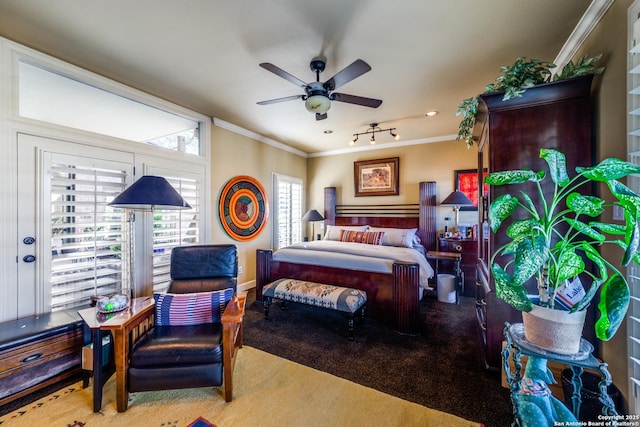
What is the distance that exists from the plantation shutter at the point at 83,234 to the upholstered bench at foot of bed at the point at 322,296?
1720mm

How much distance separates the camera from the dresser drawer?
179 cm

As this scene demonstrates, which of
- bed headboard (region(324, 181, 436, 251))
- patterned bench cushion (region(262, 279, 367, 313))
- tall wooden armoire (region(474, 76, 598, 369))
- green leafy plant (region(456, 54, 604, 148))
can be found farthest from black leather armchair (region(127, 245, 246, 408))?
bed headboard (region(324, 181, 436, 251))

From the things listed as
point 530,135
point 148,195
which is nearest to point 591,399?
point 530,135

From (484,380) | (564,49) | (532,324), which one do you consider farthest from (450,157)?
(532,324)

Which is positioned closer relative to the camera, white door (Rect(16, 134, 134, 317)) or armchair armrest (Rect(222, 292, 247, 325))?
armchair armrest (Rect(222, 292, 247, 325))

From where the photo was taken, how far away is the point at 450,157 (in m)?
4.84

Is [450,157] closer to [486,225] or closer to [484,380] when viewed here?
[486,225]

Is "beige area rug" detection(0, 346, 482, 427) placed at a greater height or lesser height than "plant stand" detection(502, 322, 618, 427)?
lesser

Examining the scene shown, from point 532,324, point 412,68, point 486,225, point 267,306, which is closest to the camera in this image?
point 532,324

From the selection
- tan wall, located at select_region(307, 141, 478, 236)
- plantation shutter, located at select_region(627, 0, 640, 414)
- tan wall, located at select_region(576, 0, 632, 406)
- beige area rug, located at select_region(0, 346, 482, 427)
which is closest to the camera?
plantation shutter, located at select_region(627, 0, 640, 414)

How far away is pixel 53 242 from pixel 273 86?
272 centimetres

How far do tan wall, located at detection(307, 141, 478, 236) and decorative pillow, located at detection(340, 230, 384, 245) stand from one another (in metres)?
1.10

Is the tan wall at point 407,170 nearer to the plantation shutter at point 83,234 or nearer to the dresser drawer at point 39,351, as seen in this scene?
the plantation shutter at point 83,234

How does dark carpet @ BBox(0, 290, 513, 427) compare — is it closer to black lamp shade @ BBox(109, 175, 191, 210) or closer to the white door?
the white door
